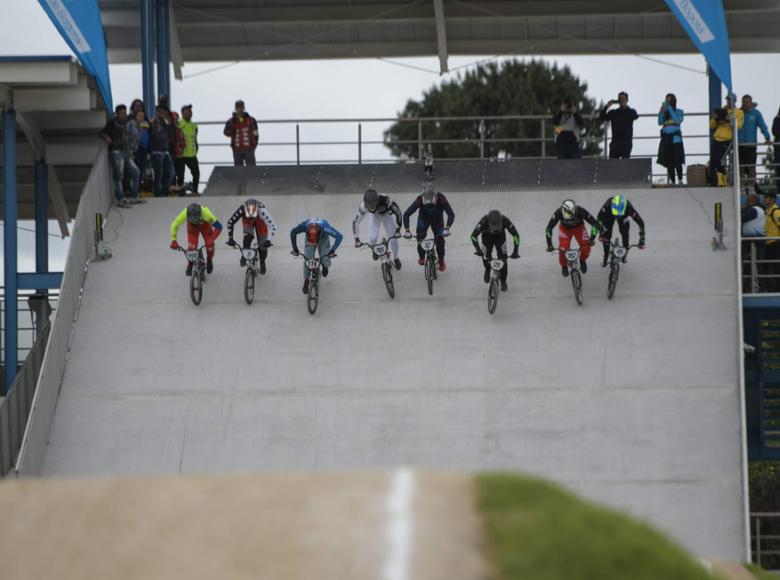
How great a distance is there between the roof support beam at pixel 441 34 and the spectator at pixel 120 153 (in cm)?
981

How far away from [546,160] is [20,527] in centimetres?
2268

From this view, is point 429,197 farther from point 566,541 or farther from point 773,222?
point 566,541

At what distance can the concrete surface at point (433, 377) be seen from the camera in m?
19.7

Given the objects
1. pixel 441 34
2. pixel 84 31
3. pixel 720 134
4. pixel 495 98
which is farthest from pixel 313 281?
pixel 495 98

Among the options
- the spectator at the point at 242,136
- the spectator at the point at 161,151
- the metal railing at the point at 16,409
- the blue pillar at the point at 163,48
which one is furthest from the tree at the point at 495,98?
the metal railing at the point at 16,409

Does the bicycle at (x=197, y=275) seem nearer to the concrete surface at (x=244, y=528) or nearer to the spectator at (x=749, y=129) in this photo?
the spectator at (x=749, y=129)

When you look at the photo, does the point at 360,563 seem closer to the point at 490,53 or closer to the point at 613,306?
the point at 613,306

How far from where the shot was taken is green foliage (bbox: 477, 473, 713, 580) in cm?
728

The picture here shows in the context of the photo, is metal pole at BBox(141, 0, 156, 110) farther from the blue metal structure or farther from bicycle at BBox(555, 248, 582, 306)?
bicycle at BBox(555, 248, 582, 306)

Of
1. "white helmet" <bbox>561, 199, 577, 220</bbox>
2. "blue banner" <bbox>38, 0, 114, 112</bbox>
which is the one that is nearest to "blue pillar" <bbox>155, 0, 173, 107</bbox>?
"blue banner" <bbox>38, 0, 114, 112</bbox>

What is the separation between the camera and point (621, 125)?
30438mm

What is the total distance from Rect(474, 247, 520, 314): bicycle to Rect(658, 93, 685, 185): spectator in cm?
741

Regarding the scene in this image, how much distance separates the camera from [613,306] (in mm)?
23297

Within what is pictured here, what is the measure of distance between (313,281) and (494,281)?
2691mm
